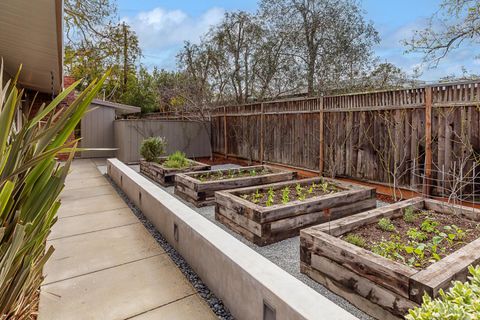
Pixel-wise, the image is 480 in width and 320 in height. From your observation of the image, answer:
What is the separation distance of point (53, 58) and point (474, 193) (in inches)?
241

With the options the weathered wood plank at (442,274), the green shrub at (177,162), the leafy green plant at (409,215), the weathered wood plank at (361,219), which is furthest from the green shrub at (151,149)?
the weathered wood plank at (442,274)

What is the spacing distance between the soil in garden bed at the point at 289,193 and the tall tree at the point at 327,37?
22.6 feet

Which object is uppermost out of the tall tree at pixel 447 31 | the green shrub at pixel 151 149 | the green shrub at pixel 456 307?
the tall tree at pixel 447 31

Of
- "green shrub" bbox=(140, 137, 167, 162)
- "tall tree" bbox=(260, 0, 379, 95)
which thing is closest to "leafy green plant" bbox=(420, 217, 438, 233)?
"green shrub" bbox=(140, 137, 167, 162)

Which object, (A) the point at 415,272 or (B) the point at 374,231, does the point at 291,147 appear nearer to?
(B) the point at 374,231

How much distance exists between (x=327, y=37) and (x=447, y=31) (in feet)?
16.1

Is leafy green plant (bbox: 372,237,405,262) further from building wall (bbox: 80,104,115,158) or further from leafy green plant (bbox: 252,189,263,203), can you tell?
building wall (bbox: 80,104,115,158)

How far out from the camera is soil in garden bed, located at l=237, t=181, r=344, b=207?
397 centimetres

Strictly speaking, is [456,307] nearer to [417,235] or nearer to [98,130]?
[417,235]

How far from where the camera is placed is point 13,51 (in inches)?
140

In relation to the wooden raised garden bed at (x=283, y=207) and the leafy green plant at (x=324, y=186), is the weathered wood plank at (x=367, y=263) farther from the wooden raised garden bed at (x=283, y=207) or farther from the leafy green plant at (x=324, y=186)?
the leafy green plant at (x=324, y=186)

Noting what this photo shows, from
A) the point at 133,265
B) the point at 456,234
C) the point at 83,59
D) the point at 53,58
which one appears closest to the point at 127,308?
the point at 133,265

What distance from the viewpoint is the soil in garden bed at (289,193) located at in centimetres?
397

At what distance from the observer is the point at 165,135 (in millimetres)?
10633
